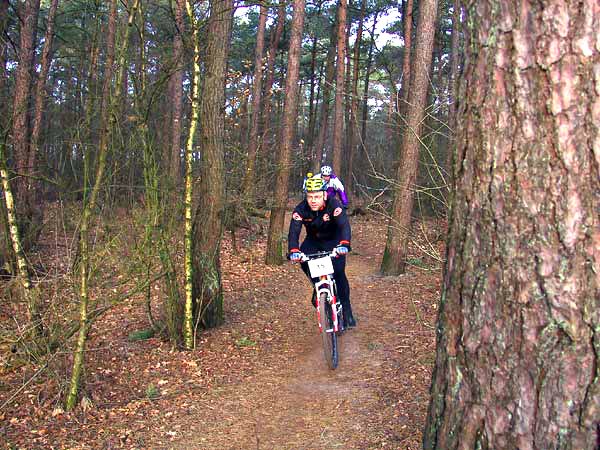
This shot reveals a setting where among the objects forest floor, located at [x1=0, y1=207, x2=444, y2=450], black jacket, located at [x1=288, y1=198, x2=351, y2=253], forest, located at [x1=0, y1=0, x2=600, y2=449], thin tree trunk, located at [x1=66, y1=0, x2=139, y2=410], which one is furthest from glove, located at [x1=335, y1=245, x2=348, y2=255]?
thin tree trunk, located at [x1=66, y1=0, x2=139, y2=410]

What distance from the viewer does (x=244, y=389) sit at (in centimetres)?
589

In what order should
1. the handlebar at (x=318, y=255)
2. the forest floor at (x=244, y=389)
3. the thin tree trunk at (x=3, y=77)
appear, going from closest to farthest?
the forest floor at (x=244, y=389)
the thin tree trunk at (x=3, y=77)
the handlebar at (x=318, y=255)

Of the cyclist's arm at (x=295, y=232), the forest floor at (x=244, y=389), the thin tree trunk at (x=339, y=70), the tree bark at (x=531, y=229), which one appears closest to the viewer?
the tree bark at (x=531, y=229)

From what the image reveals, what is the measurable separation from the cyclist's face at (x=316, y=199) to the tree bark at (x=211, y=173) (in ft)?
5.45

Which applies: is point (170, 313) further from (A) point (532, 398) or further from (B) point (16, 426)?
(A) point (532, 398)

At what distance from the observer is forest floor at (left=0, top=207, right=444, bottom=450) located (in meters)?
4.76

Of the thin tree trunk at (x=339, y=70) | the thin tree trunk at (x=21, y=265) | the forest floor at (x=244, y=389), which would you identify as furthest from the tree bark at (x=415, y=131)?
the thin tree trunk at (x=21, y=265)

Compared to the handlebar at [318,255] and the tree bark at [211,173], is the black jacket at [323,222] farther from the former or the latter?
the tree bark at [211,173]

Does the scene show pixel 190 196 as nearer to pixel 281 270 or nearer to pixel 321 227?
pixel 321 227

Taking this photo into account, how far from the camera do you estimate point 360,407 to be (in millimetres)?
5082

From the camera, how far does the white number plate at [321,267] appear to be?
20.4 feet

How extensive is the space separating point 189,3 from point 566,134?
5.44 meters

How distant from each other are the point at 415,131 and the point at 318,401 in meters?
5.86

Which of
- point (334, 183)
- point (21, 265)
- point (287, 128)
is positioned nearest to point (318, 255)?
point (21, 265)
